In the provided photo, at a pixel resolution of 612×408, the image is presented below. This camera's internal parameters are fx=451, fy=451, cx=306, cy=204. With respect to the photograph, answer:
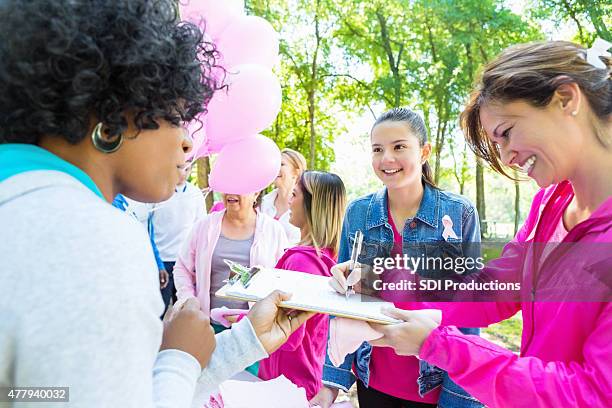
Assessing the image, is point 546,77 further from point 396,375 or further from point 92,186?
point 396,375

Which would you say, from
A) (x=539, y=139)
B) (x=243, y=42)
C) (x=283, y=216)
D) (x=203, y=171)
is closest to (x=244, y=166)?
(x=243, y=42)

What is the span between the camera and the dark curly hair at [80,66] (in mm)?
673

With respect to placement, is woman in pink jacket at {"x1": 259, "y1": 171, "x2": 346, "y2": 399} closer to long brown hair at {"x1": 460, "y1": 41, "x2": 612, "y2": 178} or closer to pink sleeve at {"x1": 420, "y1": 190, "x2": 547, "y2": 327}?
pink sleeve at {"x1": 420, "y1": 190, "x2": 547, "y2": 327}

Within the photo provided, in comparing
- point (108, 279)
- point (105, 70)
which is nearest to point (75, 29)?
point (105, 70)

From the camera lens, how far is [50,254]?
573 mm

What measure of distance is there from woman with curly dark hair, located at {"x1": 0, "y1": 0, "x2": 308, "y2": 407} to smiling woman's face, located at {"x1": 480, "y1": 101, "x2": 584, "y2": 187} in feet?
2.67

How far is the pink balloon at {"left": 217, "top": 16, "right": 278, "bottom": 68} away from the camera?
2.22 metres

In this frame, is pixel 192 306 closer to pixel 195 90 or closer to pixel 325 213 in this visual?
pixel 195 90

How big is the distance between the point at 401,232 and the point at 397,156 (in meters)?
0.36

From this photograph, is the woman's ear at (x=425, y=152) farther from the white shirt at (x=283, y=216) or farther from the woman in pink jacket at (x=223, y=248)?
the white shirt at (x=283, y=216)

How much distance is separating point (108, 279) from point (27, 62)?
0.36m

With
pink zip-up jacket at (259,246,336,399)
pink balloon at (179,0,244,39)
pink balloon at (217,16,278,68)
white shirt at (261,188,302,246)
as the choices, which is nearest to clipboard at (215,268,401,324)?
pink zip-up jacket at (259,246,336,399)

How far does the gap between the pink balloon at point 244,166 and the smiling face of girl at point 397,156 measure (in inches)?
25.6

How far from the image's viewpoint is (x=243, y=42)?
7.33ft
